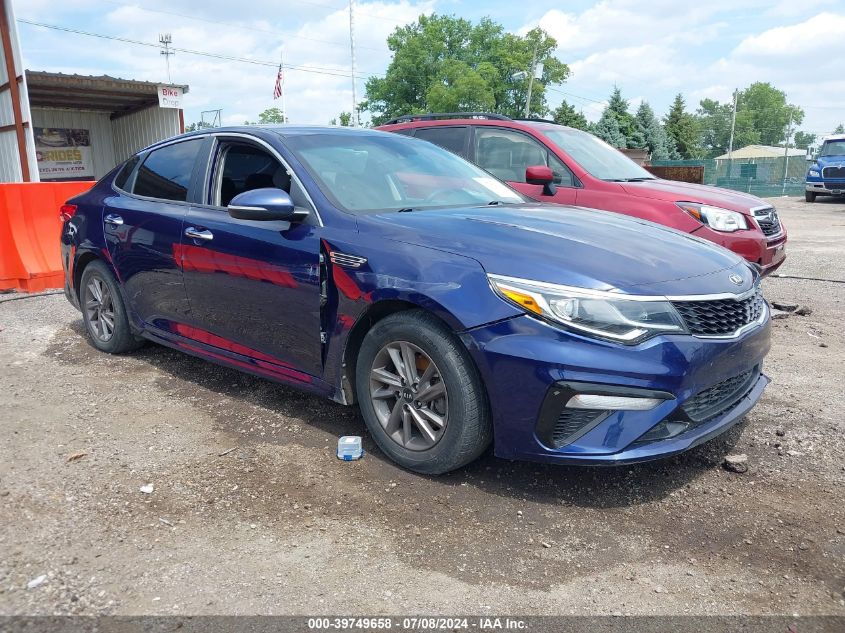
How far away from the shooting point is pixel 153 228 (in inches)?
185

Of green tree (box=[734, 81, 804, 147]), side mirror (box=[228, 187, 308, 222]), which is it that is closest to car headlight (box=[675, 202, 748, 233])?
side mirror (box=[228, 187, 308, 222])

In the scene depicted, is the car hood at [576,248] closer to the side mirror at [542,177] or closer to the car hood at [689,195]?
the side mirror at [542,177]

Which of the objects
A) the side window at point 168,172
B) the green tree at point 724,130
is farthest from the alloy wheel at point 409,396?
the green tree at point 724,130

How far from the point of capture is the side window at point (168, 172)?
184 inches

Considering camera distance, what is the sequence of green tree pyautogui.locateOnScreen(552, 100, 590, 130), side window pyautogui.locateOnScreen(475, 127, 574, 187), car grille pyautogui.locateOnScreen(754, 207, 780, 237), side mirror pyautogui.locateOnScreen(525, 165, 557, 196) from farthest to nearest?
1. green tree pyautogui.locateOnScreen(552, 100, 590, 130)
2. side window pyautogui.locateOnScreen(475, 127, 574, 187)
3. car grille pyautogui.locateOnScreen(754, 207, 780, 237)
4. side mirror pyautogui.locateOnScreen(525, 165, 557, 196)

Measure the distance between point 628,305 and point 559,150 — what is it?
4.44 metres

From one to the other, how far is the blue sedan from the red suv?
2.24 meters

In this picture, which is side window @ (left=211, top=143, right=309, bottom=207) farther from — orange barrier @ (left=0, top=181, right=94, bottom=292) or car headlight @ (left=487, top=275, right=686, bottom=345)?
orange barrier @ (left=0, top=181, right=94, bottom=292)

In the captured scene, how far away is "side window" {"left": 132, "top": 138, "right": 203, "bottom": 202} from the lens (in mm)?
4676

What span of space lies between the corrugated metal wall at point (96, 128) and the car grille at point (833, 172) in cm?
2449

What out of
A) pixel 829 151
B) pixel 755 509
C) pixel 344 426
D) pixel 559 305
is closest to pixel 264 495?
pixel 344 426

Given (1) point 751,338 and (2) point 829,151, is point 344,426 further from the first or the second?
(2) point 829,151

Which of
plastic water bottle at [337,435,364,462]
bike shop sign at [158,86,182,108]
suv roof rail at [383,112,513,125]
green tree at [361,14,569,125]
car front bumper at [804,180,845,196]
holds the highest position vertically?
green tree at [361,14,569,125]

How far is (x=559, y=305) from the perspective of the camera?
2.91m
